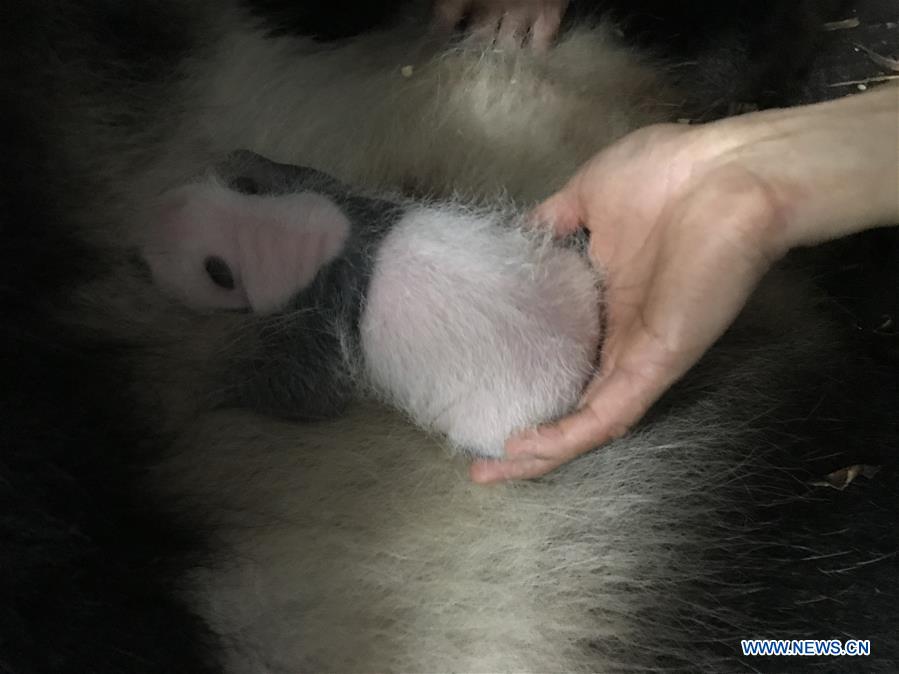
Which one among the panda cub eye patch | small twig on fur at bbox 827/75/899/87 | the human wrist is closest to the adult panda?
the panda cub eye patch

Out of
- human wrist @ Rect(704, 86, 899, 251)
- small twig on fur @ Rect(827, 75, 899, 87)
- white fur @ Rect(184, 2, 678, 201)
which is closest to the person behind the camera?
human wrist @ Rect(704, 86, 899, 251)

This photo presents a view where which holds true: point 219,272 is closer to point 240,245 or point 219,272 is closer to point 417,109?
point 240,245

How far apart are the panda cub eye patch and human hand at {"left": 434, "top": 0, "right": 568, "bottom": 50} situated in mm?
360

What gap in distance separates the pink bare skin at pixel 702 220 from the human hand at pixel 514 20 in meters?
0.24

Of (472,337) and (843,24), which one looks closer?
(472,337)

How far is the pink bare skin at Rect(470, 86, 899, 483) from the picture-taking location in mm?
594

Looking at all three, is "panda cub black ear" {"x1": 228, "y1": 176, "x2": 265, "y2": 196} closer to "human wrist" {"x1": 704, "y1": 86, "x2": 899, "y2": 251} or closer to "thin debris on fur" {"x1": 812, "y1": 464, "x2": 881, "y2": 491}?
"human wrist" {"x1": 704, "y1": 86, "x2": 899, "y2": 251}

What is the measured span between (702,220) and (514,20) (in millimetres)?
393

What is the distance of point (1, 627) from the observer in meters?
0.56

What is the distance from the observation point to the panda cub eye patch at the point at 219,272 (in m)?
0.72

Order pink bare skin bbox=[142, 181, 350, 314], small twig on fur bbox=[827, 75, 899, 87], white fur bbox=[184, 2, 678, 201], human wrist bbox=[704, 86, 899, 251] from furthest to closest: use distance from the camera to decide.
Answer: small twig on fur bbox=[827, 75, 899, 87] → white fur bbox=[184, 2, 678, 201] → pink bare skin bbox=[142, 181, 350, 314] → human wrist bbox=[704, 86, 899, 251]

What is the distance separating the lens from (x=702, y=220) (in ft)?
2.02

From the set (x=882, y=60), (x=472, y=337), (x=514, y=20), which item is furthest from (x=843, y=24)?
A: (x=472, y=337)

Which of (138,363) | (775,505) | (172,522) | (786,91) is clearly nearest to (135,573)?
(172,522)
